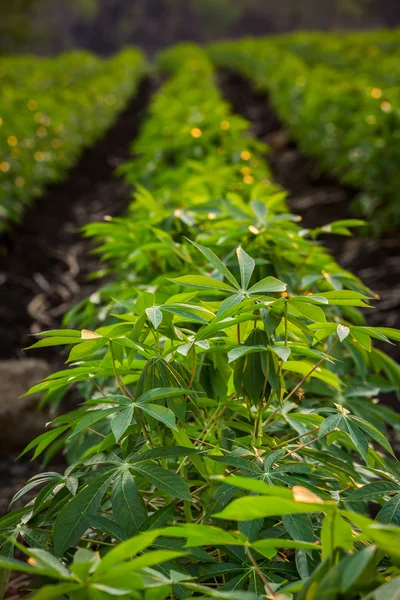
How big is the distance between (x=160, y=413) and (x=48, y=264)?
400cm

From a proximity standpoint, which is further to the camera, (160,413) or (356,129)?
(356,129)

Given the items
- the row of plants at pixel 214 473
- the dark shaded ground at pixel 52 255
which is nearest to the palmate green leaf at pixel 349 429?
the row of plants at pixel 214 473

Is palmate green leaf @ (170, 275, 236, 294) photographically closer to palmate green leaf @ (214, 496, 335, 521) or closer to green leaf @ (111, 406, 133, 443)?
green leaf @ (111, 406, 133, 443)

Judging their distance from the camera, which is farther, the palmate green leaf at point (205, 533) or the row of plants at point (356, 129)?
the row of plants at point (356, 129)

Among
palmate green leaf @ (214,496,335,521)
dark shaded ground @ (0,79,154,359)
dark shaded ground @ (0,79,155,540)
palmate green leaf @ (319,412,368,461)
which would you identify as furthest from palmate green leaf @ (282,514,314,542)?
dark shaded ground @ (0,79,154,359)

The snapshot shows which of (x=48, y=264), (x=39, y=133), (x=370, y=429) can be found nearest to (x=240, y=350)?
(x=370, y=429)

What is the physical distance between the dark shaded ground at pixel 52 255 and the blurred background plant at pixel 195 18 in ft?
125

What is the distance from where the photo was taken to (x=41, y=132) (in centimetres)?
645

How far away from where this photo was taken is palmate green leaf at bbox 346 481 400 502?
0.97m

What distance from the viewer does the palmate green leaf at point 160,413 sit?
0.92 m

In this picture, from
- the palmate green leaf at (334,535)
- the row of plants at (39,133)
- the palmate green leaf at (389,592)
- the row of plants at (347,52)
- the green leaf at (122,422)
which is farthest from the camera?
the row of plants at (347,52)

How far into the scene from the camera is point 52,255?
4953 mm

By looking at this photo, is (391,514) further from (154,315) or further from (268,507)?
(154,315)

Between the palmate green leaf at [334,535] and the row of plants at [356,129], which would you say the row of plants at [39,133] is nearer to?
the row of plants at [356,129]
